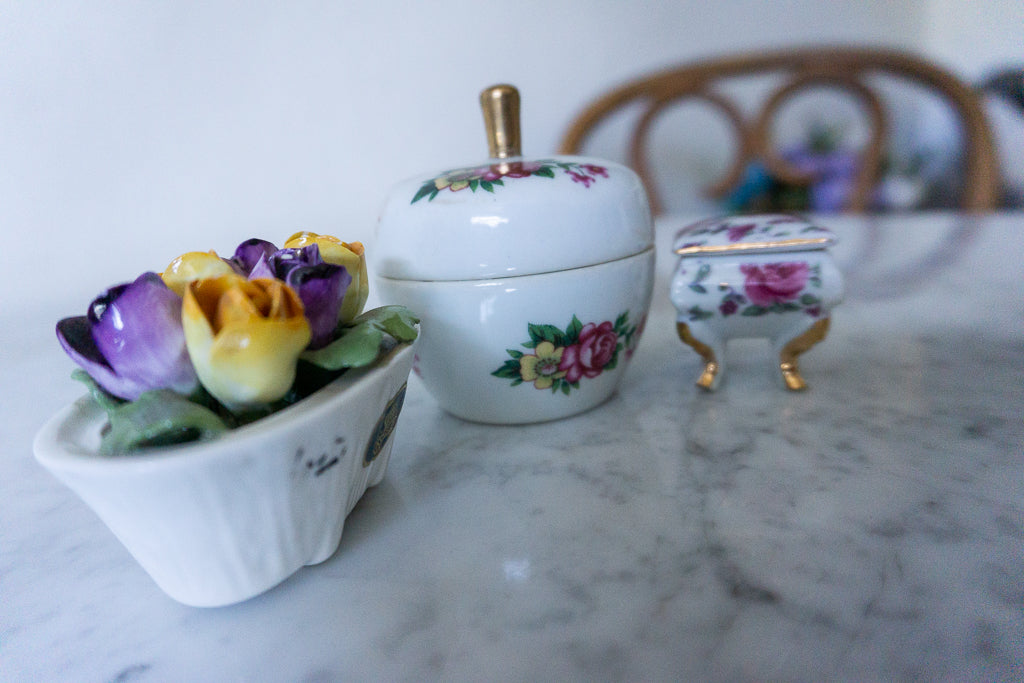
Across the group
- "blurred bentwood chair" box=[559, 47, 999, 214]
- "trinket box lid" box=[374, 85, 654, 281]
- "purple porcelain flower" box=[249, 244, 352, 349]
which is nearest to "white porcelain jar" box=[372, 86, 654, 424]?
"trinket box lid" box=[374, 85, 654, 281]

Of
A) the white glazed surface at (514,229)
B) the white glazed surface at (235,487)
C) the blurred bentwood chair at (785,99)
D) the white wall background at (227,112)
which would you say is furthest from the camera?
the blurred bentwood chair at (785,99)

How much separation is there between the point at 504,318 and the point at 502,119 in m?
0.15

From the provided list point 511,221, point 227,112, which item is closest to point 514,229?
point 511,221

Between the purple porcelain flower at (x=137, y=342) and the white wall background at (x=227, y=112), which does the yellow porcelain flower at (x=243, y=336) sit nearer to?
the purple porcelain flower at (x=137, y=342)

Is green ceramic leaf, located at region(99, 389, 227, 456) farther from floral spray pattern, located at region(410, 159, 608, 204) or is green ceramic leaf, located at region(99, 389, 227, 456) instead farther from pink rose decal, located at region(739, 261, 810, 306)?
pink rose decal, located at region(739, 261, 810, 306)

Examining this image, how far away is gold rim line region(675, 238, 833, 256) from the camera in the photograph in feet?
1.31

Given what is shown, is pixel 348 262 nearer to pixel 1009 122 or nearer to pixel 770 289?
pixel 770 289

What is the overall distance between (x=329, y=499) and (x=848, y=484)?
27 centimetres

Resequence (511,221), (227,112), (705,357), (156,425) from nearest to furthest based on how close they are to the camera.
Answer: (156,425)
(511,221)
(705,357)
(227,112)

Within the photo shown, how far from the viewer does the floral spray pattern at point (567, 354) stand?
1.28ft

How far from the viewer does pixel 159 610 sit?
27 cm

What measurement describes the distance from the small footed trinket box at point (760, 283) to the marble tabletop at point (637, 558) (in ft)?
0.15

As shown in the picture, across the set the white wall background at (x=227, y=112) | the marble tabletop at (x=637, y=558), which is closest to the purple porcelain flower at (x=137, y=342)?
the marble tabletop at (x=637, y=558)

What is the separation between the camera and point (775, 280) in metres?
0.41
